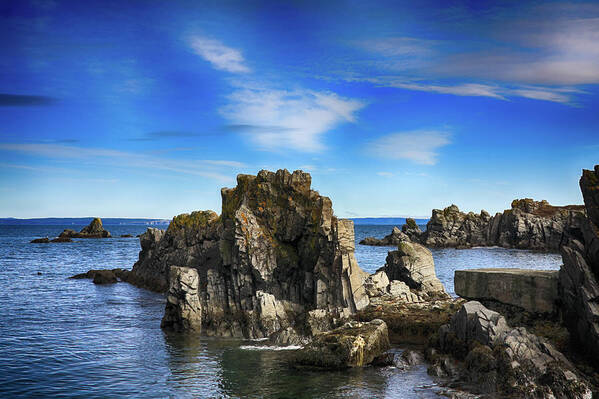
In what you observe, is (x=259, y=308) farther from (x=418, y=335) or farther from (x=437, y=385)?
(x=437, y=385)

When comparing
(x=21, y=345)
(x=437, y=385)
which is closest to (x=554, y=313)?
(x=437, y=385)

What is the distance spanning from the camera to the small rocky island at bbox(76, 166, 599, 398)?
2377 centimetres

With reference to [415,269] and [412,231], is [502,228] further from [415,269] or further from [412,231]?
[415,269]

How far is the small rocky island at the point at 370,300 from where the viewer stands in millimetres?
23766

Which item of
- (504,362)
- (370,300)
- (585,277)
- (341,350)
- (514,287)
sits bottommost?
(341,350)

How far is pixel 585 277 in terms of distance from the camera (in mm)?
24859

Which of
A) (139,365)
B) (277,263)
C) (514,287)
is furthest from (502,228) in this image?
(139,365)

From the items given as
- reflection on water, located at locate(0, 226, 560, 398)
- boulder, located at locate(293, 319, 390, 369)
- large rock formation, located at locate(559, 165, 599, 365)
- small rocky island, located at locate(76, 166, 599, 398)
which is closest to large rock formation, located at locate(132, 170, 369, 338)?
small rocky island, located at locate(76, 166, 599, 398)

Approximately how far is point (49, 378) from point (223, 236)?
1712 cm

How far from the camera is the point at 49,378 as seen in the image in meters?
26.8

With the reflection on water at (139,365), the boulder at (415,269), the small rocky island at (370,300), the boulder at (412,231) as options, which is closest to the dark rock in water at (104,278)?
the small rocky island at (370,300)

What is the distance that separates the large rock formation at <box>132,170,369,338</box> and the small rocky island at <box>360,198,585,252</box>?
90274 millimetres

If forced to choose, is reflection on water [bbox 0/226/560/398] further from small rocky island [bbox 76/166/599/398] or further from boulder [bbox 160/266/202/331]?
small rocky island [bbox 76/166/599/398]

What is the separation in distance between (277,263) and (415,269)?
51.3 ft
